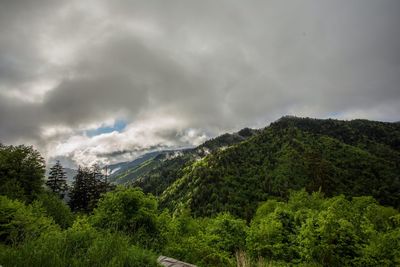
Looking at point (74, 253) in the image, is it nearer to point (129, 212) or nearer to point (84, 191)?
point (129, 212)

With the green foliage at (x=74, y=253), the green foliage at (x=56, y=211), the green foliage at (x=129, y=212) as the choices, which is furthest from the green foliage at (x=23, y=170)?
the green foliage at (x=74, y=253)

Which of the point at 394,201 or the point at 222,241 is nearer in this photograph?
the point at 222,241

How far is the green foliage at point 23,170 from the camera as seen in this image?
36969 millimetres

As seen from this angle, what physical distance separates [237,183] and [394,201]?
3453 inches

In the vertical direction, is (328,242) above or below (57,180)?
below

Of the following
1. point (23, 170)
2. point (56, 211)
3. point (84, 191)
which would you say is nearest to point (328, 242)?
point (56, 211)

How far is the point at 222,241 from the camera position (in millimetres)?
19297

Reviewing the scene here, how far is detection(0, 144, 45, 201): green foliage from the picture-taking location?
1455 inches

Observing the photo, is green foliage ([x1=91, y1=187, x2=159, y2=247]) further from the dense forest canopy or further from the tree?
the tree

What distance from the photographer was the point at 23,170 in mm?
39406

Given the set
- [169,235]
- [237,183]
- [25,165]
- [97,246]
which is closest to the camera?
[97,246]

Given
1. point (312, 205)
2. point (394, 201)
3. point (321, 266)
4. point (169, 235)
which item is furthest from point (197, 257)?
point (394, 201)

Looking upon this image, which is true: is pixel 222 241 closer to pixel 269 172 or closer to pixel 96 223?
pixel 96 223

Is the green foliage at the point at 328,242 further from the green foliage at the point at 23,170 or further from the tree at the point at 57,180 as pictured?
the tree at the point at 57,180
